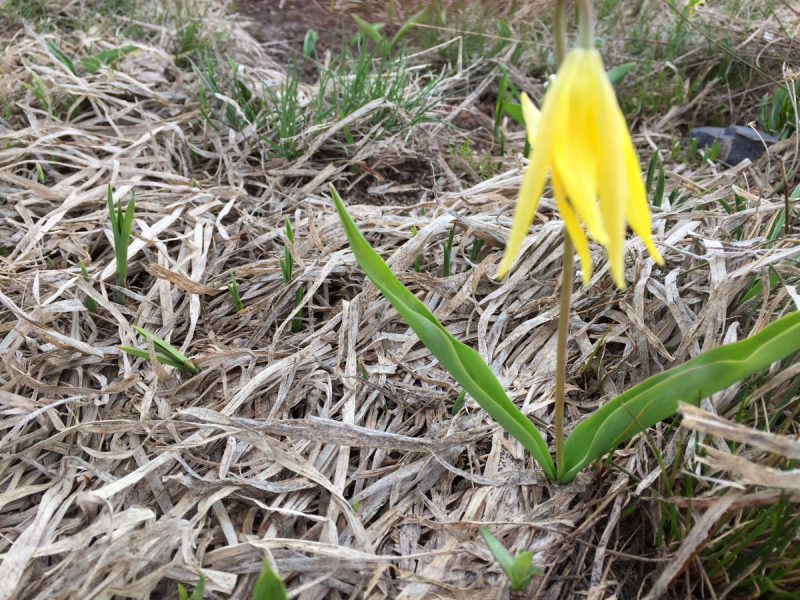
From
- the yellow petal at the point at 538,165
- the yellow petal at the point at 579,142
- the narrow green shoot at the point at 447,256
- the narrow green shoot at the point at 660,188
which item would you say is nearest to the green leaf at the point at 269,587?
the yellow petal at the point at 538,165

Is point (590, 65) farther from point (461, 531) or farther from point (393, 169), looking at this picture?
point (393, 169)

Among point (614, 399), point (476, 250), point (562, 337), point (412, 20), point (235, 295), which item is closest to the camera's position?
point (562, 337)

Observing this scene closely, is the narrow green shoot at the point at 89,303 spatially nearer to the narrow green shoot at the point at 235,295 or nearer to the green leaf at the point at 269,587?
the narrow green shoot at the point at 235,295

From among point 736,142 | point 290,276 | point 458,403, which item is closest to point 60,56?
point 290,276

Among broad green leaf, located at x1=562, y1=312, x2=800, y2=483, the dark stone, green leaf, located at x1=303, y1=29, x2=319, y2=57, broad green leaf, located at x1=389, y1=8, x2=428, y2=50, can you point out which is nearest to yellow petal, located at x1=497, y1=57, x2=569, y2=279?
broad green leaf, located at x1=562, y1=312, x2=800, y2=483

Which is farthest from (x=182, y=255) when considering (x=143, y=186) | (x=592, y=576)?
(x=592, y=576)

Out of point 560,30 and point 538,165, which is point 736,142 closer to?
point 560,30
